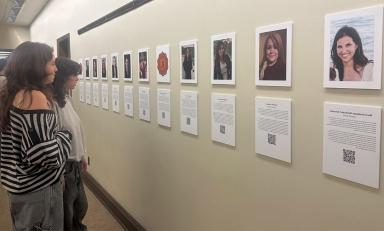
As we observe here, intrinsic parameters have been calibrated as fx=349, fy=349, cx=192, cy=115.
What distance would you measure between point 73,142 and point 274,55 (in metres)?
1.66

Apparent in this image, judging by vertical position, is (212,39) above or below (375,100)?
above

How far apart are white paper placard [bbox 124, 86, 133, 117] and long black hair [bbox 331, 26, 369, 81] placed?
2.35 meters

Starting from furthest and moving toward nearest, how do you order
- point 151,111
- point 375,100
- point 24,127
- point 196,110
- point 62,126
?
point 151,111, point 62,126, point 196,110, point 24,127, point 375,100

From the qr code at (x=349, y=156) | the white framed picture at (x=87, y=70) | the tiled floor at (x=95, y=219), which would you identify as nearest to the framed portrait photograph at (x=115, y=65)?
the white framed picture at (x=87, y=70)

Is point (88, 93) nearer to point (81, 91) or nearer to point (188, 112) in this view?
point (81, 91)

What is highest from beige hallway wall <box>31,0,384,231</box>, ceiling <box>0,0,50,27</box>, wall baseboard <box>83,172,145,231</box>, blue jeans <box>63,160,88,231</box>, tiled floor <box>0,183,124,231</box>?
ceiling <box>0,0,50,27</box>

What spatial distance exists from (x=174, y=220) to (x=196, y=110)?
38.0 inches

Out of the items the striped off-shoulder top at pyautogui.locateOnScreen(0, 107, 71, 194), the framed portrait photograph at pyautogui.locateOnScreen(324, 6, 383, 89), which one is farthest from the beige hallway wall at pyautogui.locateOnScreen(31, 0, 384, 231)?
the striped off-shoulder top at pyautogui.locateOnScreen(0, 107, 71, 194)

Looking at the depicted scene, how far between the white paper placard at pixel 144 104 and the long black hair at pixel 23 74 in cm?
118

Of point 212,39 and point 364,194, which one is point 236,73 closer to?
point 212,39

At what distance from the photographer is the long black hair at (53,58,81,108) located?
8.35 feet

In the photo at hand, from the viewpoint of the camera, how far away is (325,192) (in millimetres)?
1468

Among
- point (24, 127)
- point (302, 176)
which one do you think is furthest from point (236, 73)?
point (24, 127)

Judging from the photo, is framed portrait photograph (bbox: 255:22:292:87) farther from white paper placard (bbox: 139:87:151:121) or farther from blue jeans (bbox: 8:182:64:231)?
white paper placard (bbox: 139:87:151:121)
